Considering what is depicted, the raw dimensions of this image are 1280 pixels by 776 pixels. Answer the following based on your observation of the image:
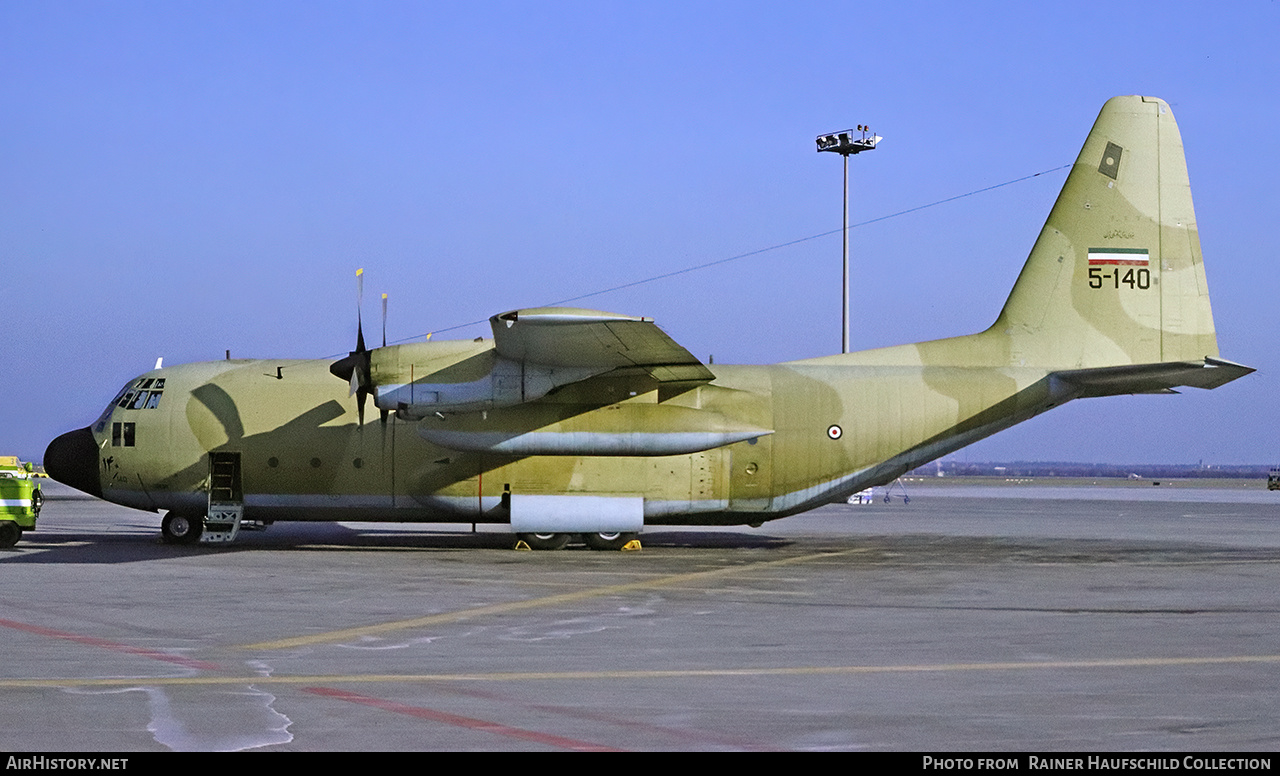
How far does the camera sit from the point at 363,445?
74.8ft

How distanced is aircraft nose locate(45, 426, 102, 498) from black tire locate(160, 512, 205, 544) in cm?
150

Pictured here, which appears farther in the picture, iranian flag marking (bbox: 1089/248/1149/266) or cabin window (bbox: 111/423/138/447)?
iranian flag marking (bbox: 1089/248/1149/266)

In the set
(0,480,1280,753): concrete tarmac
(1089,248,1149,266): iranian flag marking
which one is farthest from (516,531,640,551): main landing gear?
(1089,248,1149,266): iranian flag marking

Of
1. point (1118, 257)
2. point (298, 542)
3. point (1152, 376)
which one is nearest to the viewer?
point (1152, 376)

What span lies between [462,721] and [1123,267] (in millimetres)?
19725

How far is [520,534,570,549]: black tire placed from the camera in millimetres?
23438

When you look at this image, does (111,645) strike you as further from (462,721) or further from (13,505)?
(13,505)

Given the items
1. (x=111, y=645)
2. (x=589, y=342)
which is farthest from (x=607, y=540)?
(x=111, y=645)

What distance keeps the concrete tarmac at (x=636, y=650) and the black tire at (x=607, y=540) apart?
986 mm

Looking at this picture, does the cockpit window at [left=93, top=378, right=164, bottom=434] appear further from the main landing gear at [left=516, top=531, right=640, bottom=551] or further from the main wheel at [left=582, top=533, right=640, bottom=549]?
the main wheel at [left=582, top=533, right=640, bottom=549]

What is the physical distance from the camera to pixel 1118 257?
77.5ft

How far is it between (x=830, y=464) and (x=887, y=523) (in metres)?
10.7

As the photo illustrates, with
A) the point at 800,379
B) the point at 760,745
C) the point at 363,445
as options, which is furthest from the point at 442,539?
the point at 760,745

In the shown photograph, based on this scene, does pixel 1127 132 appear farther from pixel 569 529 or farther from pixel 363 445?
pixel 363 445
